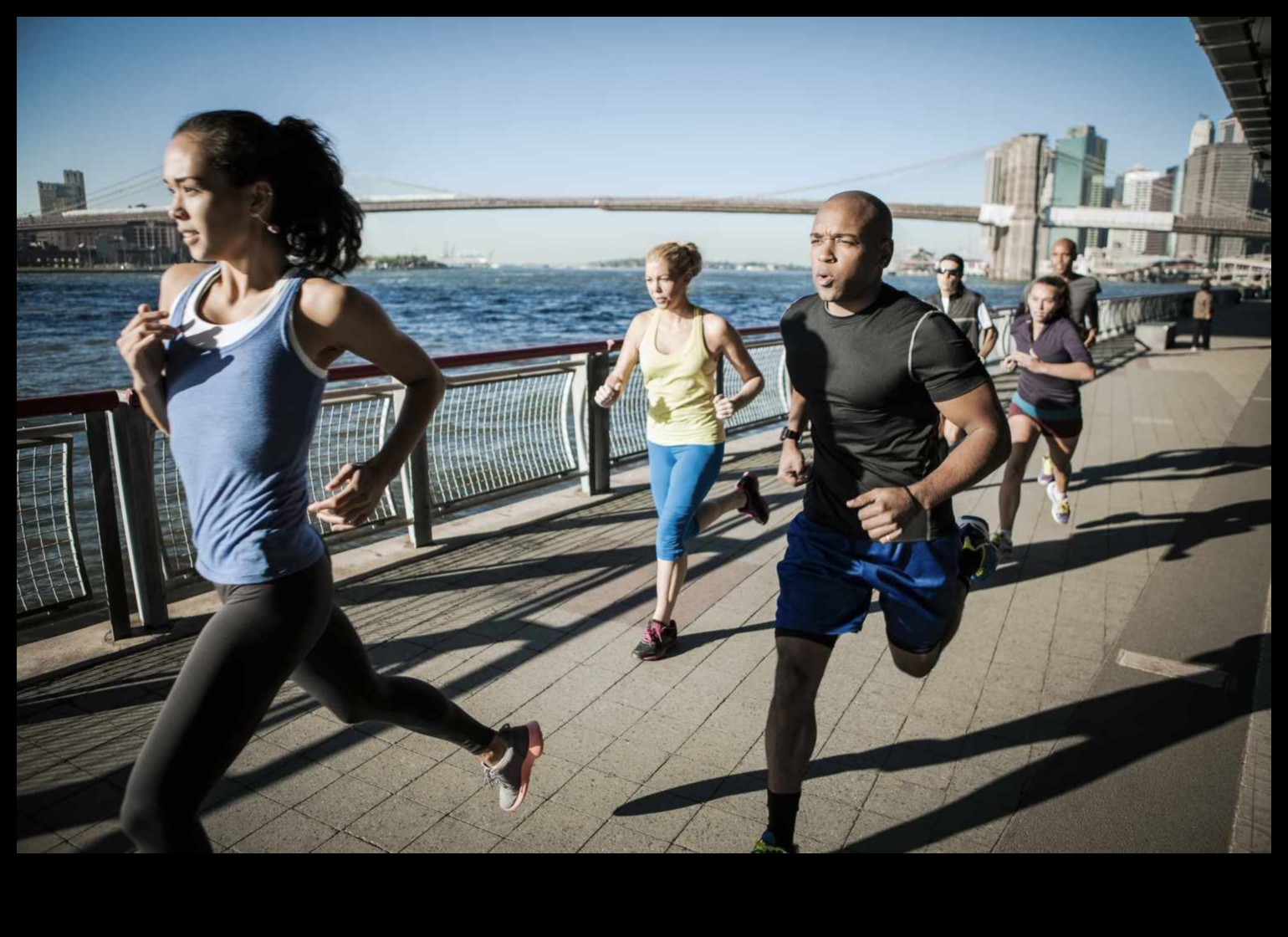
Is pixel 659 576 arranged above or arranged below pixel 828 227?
below

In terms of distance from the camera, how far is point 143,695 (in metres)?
3.30

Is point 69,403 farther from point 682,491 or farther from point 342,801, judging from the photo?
point 682,491

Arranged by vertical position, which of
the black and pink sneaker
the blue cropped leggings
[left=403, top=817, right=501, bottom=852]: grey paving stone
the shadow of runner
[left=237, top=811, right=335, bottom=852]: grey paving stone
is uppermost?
the blue cropped leggings

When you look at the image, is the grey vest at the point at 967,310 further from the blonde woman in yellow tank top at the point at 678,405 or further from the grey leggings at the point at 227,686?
the grey leggings at the point at 227,686

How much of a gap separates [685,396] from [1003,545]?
235cm

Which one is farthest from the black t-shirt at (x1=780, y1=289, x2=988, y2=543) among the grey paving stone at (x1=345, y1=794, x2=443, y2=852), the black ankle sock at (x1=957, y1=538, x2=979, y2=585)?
the grey paving stone at (x1=345, y1=794, x2=443, y2=852)

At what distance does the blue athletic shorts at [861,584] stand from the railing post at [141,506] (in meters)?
2.86

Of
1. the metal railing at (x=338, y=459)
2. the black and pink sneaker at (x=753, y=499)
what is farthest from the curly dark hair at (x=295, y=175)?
the black and pink sneaker at (x=753, y=499)

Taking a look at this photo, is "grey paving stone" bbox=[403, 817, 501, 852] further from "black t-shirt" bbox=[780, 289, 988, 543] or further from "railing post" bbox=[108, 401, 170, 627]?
"railing post" bbox=[108, 401, 170, 627]

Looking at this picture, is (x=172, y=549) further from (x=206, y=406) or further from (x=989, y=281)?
(x=989, y=281)

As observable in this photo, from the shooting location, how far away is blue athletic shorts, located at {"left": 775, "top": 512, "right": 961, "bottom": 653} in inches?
94.7

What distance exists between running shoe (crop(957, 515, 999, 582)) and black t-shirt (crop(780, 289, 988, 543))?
23cm
